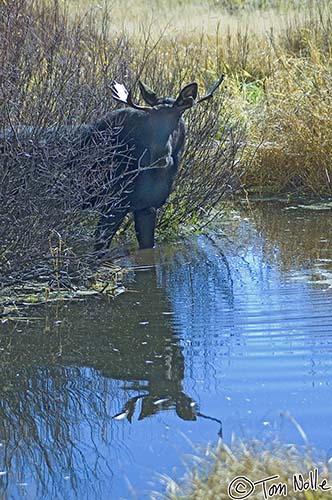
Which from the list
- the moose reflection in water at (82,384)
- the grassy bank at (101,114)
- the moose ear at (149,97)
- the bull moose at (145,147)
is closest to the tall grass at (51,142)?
the grassy bank at (101,114)

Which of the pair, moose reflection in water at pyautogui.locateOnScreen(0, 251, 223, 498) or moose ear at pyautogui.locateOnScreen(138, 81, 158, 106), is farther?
moose ear at pyautogui.locateOnScreen(138, 81, 158, 106)

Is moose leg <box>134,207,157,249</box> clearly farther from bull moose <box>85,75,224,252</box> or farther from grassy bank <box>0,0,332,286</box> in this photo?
grassy bank <box>0,0,332,286</box>

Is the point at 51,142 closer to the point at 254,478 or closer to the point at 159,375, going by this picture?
the point at 159,375

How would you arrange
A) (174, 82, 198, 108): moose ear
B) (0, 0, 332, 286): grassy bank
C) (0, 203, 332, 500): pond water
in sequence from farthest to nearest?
(174, 82, 198, 108): moose ear < (0, 0, 332, 286): grassy bank < (0, 203, 332, 500): pond water

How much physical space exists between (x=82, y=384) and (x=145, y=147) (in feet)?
11.4

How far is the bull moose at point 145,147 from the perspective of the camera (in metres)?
9.21

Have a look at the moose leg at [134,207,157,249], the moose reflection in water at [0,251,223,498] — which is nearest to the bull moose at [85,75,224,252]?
the moose leg at [134,207,157,249]

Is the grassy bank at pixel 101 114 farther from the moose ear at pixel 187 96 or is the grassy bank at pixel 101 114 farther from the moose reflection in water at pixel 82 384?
the moose ear at pixel 187 96

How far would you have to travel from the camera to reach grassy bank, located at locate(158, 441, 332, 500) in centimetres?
421

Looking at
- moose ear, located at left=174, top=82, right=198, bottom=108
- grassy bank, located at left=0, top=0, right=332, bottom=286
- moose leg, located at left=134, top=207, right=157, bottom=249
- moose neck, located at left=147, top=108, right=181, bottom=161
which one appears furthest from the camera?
moose leg, located at left=134, top=207, right=157, bottom=249

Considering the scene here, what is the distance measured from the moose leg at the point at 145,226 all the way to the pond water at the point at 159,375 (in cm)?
48

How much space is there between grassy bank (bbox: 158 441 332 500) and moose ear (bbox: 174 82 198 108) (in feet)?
16.6

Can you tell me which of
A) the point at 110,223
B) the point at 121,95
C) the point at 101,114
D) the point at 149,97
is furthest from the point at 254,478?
the point at 101,114

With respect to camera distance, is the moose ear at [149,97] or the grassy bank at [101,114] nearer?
the grassy bank at [101,114]
